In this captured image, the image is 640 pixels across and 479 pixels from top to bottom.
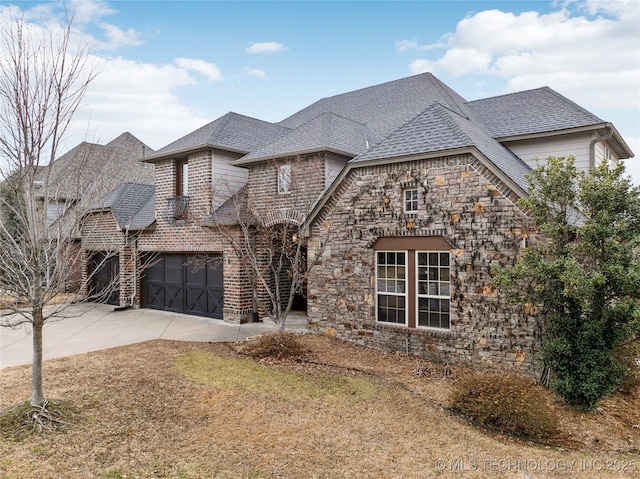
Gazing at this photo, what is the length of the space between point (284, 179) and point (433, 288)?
19.1 ft

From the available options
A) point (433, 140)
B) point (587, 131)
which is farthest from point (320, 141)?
point (587, 131)

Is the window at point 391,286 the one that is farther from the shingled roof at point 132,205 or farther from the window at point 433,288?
the shingled roof at point 132,205

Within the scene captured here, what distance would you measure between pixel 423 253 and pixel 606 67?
35.0 ft

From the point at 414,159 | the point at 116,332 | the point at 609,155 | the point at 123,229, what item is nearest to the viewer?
the point at 414,159

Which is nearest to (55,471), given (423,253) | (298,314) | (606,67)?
(423,253)

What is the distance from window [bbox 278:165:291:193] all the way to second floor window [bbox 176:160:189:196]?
3.92m

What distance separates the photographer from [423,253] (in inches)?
351

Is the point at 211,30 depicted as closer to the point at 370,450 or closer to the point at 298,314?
the point at 298,314

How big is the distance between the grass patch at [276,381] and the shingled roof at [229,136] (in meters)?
7.41

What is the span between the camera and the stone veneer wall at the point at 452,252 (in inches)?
308

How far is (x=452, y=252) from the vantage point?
8430mm

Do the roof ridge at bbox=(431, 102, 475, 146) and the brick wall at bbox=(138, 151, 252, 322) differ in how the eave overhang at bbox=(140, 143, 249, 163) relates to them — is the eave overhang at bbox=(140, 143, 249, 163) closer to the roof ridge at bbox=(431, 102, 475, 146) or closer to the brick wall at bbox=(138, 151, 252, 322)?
the brick wall at bbox=(138, 151, 252, 322)

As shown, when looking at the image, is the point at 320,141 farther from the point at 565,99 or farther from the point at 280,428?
the point at 280,428

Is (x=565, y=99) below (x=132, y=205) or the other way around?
the other way around
